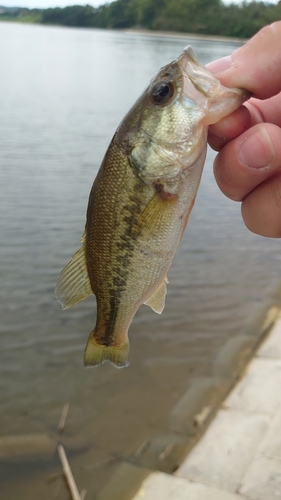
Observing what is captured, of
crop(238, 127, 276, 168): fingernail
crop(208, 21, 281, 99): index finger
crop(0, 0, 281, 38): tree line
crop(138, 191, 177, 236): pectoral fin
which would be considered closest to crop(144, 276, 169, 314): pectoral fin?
crop(138, 191, 177, 236): pectoral fin

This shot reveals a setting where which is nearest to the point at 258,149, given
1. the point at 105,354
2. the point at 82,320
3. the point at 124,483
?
the point at 105,354

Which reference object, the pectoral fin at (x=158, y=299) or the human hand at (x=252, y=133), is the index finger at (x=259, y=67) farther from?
the pectoral fin at (x=158, y=299)

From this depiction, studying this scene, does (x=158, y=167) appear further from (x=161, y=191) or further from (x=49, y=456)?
(x=49, y=456)

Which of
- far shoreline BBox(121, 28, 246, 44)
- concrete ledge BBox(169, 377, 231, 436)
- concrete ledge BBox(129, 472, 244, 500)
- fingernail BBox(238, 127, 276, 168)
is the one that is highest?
fingernail BBox(238, 127, 276, 168)

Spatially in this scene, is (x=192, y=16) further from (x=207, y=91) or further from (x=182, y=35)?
(x=207, y=91)

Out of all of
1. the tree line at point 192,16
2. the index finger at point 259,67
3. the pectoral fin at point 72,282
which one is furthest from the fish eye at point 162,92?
the tree line at point 192,16

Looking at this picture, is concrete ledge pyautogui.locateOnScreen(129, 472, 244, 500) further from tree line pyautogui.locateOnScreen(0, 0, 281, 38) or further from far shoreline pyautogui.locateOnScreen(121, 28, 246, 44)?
tree line pyautogui.locateOnScreen(0, 0, 281, 38)

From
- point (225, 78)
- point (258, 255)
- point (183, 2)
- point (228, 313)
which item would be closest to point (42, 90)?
point (258, 255)
